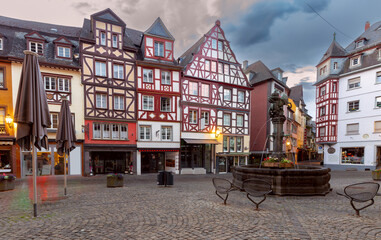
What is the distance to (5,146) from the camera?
15.4m

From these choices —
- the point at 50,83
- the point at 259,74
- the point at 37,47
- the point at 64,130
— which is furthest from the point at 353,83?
the point at 37,47

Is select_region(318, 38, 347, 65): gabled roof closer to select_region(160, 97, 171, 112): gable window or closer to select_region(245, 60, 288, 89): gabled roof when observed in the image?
select_region(245, 60, 288, 89): gabled roof

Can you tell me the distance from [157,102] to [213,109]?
617cm

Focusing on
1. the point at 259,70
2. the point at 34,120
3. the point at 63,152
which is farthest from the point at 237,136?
the point at 34,120

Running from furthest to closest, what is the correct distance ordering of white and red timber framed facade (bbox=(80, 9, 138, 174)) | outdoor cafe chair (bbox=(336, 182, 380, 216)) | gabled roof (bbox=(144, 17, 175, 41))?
1. gabled roof (bbox=(144, 17, 175, 41))
2. white and red timber framed facade (bbox=(80, 9, 138, 174))
3. outdoor cafe chair (bbox=(336, 182, 380, 216))

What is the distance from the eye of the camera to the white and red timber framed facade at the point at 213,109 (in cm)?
2039

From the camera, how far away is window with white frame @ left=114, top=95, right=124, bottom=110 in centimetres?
1812

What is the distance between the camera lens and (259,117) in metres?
27.5

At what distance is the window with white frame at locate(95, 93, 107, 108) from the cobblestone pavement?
35.5 ft

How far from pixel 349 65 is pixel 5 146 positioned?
3870 cm

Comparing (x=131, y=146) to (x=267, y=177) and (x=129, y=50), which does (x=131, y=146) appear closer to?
(x=129, y=50)

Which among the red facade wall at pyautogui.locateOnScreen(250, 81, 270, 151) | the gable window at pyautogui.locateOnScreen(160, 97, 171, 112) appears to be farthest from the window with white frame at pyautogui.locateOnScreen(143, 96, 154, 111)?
the red facade wall at pyautogui.locateOnScreen(250, 81, 270, 151)

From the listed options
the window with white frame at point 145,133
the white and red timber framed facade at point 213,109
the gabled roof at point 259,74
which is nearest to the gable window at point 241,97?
the white and red timber framed facade at point 213,109

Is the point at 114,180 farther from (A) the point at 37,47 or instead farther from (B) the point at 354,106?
(B) the point at 354,106
